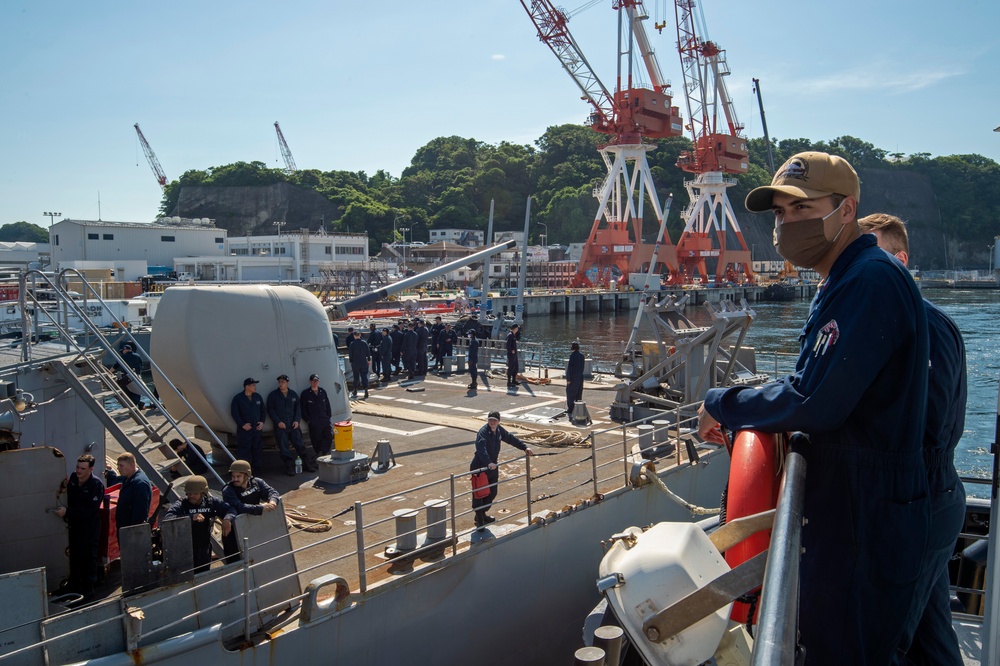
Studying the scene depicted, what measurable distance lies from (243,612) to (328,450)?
498cm

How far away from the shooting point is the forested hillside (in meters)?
114

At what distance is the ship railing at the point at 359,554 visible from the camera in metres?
5.83

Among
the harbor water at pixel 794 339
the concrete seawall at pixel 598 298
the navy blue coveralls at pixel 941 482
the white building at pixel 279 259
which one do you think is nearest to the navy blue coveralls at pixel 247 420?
the navy blue coveralls at pixel 941 482

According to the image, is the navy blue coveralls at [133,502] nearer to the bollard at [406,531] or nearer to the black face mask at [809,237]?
the bollard at [406,531]

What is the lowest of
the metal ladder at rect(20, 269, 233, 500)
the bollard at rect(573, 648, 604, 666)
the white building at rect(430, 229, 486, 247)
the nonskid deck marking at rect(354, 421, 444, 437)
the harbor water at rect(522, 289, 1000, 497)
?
the harbor water at rect(522, 289, 1000, 497)

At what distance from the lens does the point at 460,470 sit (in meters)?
10.8

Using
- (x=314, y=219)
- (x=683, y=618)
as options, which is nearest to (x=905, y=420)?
(x=683, y=618)

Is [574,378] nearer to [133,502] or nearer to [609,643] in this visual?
[133,502]

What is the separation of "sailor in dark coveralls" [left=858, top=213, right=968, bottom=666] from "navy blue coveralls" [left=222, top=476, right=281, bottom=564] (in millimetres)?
5599

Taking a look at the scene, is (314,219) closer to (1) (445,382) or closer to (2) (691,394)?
(1) (445,382)

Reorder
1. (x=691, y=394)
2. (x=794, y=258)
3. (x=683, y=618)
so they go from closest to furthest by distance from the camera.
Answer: (x=683, y=618)
(x=794, y=258)
(x=691, y=394)

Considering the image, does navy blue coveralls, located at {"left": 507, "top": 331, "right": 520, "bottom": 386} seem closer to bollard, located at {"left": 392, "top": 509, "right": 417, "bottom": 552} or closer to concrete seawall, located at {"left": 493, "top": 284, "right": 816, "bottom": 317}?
bollard, located at {"left": 392, "top": 509, "right": 417, "bottom": 552}

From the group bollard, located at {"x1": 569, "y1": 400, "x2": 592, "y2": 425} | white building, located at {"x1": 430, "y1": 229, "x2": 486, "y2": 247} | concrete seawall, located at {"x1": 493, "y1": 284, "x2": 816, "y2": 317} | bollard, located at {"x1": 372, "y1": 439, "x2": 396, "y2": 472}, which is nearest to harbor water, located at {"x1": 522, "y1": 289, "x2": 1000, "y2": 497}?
concrete seawall, located at {"x1": 493, "y1": 284, "x2": 816, "y2": 317}

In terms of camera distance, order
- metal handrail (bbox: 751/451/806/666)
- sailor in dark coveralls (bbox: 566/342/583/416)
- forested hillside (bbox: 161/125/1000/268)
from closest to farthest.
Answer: metal handrail (bbox: 751/451/806/666)
sailor in dark coveralls (bbox: 566/342/583/416)
forested hillside (bbox: 161/125/1000/268)
